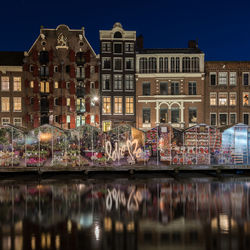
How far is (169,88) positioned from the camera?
42.3 metres

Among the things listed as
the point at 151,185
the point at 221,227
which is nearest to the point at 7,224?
the point at 221,227

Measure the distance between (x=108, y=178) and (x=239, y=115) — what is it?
27.0 metres

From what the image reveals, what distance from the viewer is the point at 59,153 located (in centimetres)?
2589

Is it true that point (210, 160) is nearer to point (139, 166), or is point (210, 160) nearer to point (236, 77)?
point (139, 166)

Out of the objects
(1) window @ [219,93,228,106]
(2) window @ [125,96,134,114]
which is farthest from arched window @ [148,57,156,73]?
(1) window @ [219,93,228,106]

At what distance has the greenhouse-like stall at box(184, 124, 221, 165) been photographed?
26438 mm

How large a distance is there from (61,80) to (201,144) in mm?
24665

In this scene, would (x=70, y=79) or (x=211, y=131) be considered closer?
(x=211, y=131)

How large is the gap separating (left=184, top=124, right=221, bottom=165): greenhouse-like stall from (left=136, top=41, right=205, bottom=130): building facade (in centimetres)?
1534

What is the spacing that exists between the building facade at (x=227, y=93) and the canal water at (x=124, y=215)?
72.2ft

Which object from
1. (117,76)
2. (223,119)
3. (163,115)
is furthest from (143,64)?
(223,119)

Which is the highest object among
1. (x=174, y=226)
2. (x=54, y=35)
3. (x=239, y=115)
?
(x=54, y=35)

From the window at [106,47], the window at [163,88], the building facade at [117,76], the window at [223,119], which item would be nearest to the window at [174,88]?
A: the window at [163,88]

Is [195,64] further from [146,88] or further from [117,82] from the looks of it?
[117,82]
